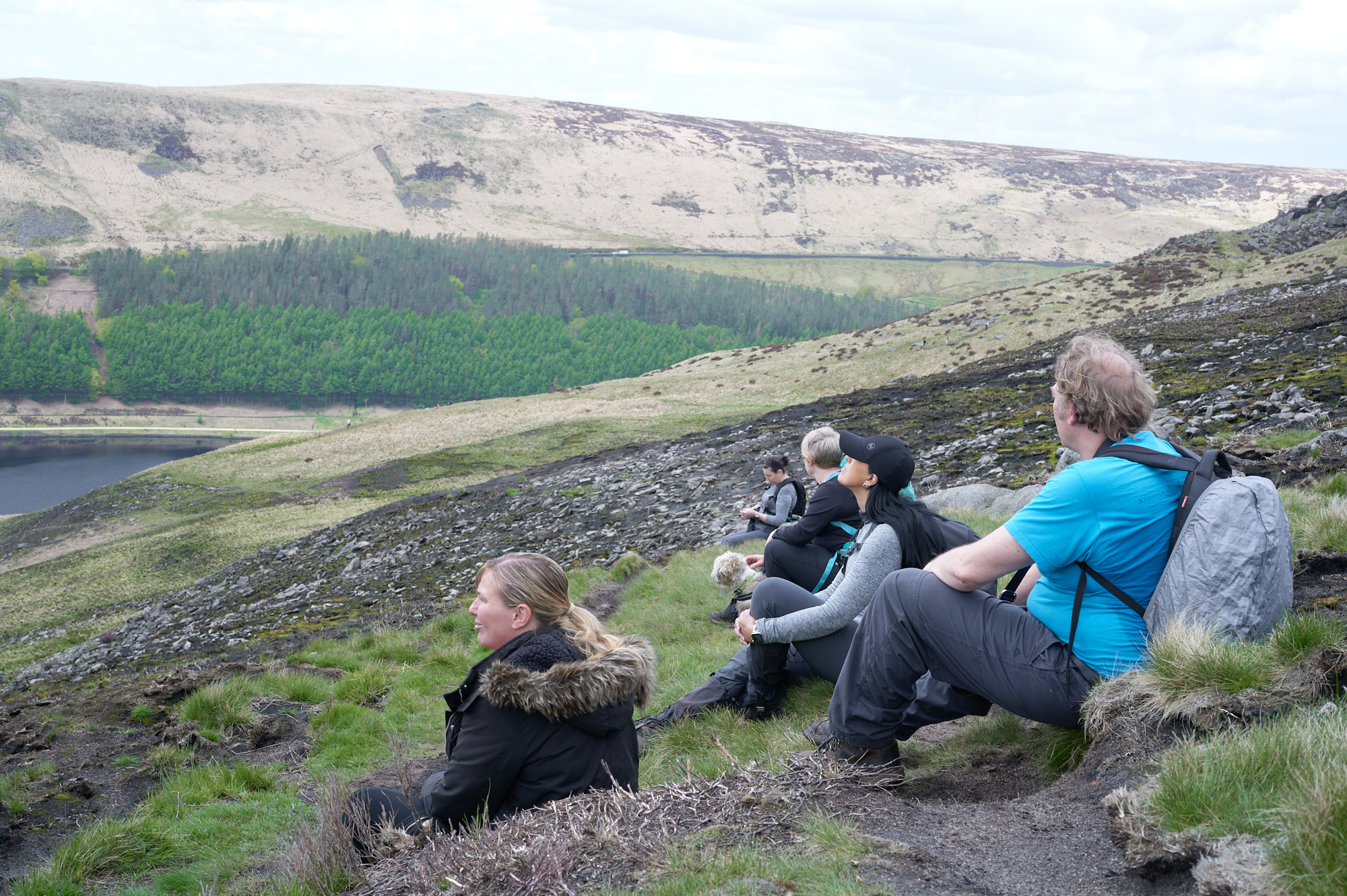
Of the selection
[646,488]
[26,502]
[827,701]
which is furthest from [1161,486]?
[26,502]

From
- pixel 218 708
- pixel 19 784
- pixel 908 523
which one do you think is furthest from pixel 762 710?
pixel 19 784

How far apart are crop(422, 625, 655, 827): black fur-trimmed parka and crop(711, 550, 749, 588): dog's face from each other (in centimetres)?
577

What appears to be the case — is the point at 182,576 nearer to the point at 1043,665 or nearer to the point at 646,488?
the point at 646,488

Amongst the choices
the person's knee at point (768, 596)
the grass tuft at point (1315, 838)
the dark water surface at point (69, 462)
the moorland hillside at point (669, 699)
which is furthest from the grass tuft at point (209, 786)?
the dark water surface at point (69, 462)

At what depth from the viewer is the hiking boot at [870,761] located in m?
4.08

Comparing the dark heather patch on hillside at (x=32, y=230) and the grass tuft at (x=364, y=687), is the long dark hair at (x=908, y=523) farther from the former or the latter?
the dark heather patch on hillside at (x=32, y=230)

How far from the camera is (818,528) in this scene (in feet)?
24.4

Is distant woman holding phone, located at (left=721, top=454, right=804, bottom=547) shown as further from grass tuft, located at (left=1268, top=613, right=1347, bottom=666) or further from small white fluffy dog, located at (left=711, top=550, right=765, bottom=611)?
grass tuft, located at (left=1268, top=613, right=1347, bottom=666)

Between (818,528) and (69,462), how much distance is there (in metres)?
113

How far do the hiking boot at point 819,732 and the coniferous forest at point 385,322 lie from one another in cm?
14253

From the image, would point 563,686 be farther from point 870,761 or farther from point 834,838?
point 870,761

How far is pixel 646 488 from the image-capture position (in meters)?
23.4

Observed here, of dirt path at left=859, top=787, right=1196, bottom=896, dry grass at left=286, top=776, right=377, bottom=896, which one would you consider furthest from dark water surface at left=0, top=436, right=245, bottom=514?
dirt path at left=859, top=787, right=1196, bottom=896

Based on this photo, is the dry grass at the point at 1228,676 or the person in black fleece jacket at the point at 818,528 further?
the person in black fleece jacket at the point at 818,528
